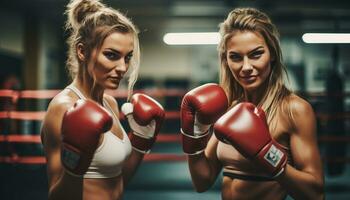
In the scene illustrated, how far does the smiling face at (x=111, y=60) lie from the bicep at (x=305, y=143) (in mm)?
602

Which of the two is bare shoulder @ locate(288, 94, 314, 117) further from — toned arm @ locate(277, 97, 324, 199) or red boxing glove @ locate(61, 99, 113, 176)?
red boxing glove @ locate(61, 99, 113, 176)

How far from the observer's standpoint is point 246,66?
54.4 inches

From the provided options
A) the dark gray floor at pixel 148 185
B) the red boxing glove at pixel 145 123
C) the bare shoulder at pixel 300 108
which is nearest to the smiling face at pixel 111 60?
the red boxing glove at pixel 145 123

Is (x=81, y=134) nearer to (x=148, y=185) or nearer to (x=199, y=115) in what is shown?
(x=199, y=115)

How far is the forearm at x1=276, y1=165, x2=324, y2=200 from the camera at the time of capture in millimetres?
1288

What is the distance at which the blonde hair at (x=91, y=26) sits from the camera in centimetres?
137

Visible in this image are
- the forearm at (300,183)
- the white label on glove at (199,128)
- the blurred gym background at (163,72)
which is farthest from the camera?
the blurred gym background at (163,72)

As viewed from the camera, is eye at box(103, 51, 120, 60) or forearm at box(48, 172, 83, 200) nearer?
forearm at box(48, 172, 83, 200)

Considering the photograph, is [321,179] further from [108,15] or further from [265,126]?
[108,15]

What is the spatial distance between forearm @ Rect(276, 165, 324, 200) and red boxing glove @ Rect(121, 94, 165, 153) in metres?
0.54

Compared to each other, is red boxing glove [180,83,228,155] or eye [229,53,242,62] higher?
eye [229,53,242,62]

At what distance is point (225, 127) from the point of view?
1.32 m

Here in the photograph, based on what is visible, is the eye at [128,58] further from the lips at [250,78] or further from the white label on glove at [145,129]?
the lips at [250,78]

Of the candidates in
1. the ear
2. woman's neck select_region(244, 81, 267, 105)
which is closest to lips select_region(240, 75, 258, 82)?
woman's neck select_region(244, 81, 267, 105)
